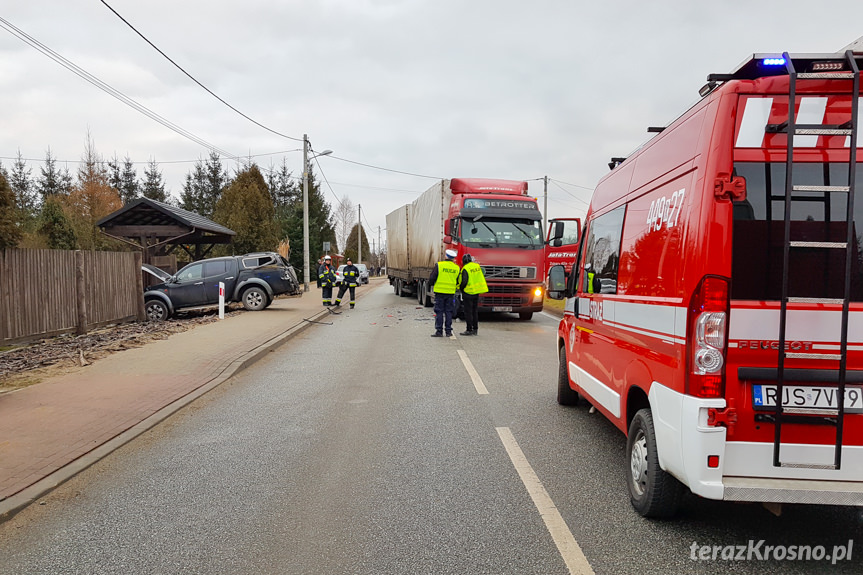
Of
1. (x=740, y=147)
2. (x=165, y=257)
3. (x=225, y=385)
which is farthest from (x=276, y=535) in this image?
(x=165, y=257)

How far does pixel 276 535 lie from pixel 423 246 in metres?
17.9

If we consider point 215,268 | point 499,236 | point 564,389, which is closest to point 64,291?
point 215,268

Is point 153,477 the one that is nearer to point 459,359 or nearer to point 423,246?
point 459,359

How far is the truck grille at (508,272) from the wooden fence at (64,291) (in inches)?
363

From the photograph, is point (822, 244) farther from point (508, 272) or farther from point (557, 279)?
point (508, 272)

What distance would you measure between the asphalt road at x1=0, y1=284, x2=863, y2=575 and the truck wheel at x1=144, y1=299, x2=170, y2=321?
11186 mm

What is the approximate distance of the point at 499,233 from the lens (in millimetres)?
16266

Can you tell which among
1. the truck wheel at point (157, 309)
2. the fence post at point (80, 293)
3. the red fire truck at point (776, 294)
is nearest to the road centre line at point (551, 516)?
the red fire truck at point (776, 294)

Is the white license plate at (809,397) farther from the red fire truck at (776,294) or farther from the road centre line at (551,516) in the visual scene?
the road centre line at (551,516)

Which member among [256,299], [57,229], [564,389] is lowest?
[564,389]

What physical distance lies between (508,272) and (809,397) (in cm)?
1275

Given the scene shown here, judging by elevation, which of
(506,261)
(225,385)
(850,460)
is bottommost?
(225,385)

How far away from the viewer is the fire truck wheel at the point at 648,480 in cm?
362

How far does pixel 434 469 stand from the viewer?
4.75 m
